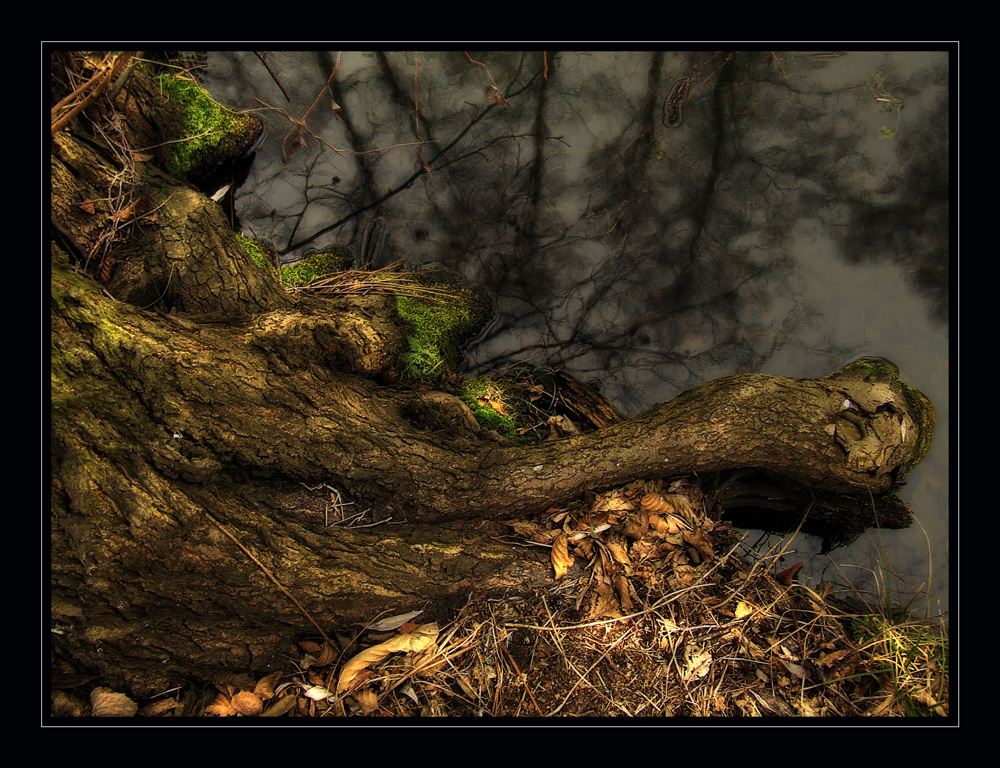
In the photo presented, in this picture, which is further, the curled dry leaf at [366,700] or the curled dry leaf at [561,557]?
the curled dry leaf at [561,557]

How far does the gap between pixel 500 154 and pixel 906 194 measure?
2.65m

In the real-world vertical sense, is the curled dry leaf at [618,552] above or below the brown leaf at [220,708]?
above

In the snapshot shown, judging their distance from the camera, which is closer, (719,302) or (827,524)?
(827,524)

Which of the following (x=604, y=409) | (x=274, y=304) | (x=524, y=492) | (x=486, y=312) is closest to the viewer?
(x=524, y=492)

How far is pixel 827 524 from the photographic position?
2855 mm

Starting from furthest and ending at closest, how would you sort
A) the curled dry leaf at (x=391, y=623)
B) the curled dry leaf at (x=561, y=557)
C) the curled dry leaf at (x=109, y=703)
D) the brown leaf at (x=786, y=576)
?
the brown leaf at (x=786, y=576)
the curled dry leaf at (x=561, y=557)
the curled dry leaf at (x=391, y=623)
the curled dry leaf at (x=109, y=703)

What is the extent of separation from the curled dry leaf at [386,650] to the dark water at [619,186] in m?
1.67

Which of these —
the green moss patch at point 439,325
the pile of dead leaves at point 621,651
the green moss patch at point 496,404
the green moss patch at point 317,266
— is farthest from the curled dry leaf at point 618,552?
the green moss patch at point 317,266

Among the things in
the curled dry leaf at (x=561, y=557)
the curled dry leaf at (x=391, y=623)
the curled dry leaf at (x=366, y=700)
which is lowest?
the curled dry leaf at (x=366, y=700)

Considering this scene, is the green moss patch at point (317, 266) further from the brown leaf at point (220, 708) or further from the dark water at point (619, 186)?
the brown leaf at point (220, 708)

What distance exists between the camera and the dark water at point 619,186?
10.3 feet
